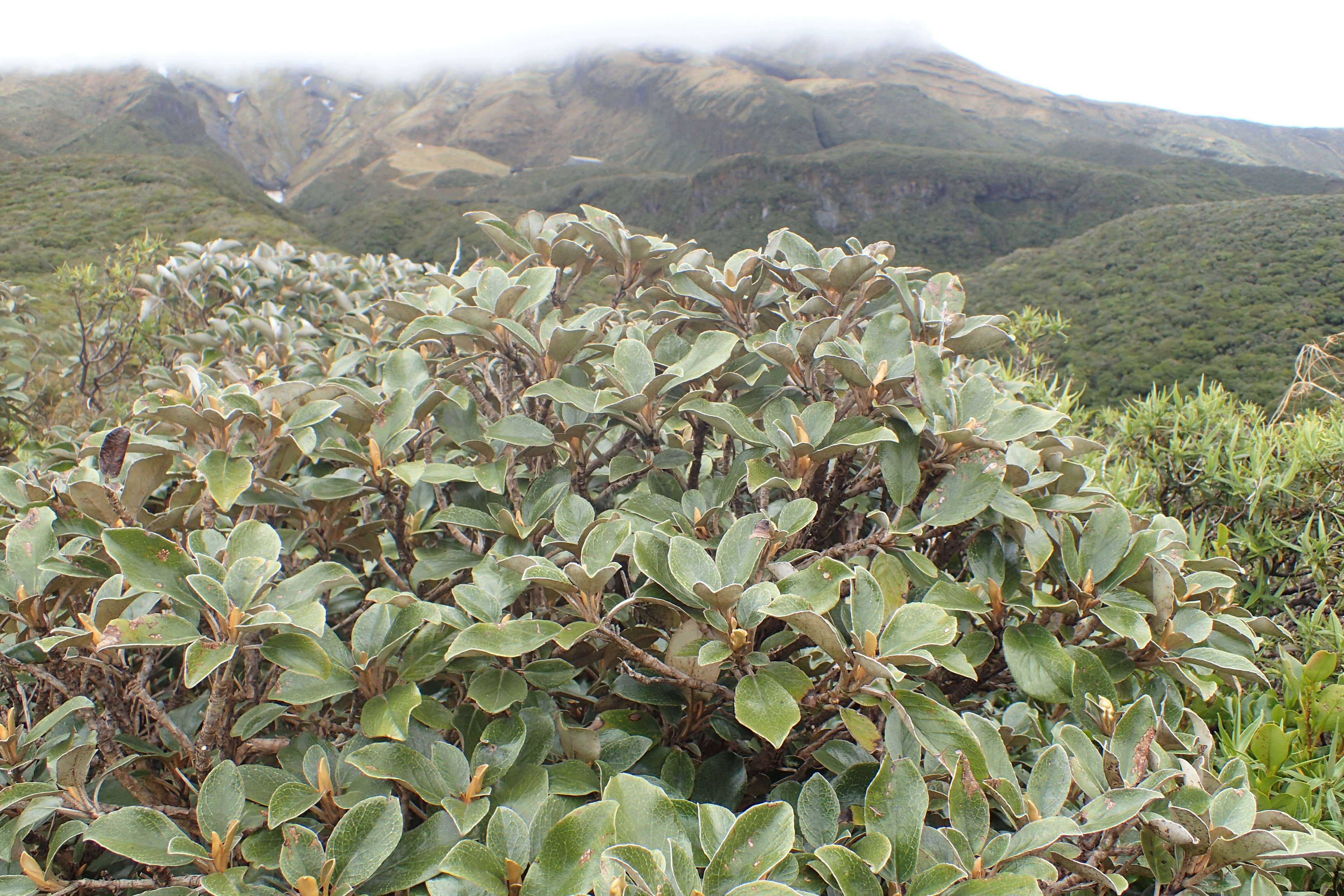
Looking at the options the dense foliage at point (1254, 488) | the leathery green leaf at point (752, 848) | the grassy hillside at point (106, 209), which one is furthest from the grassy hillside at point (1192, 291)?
the grassy hillside at point (106, 209)

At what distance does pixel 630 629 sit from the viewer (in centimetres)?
105

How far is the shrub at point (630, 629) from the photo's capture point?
32.0 inches

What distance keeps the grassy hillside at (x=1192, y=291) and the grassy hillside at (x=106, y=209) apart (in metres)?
28.8

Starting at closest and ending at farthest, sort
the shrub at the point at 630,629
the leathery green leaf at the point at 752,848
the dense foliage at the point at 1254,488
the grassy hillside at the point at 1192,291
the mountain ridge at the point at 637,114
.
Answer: the leathery green leaf at the point at 752,848
the shrub at the point at 630,629
the dense foliage at the point at 1254,488
the grassy hillside at the point at 1192,291
the mountain ridge at the point at 637,114

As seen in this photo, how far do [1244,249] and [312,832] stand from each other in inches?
1685

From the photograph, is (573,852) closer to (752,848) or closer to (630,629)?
→ (752,848)

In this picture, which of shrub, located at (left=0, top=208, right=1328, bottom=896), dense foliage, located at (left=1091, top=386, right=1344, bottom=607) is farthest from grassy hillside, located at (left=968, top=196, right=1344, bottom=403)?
shrub, located at (left=0, top=208, right=1328, bottom=896)

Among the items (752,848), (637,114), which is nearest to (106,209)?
(752,848)

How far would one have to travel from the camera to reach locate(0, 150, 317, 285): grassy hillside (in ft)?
59.9

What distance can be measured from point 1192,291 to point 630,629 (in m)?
39.2

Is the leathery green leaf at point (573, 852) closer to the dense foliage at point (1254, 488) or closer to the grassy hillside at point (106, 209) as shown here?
the dense foliage at point (1254, 488)

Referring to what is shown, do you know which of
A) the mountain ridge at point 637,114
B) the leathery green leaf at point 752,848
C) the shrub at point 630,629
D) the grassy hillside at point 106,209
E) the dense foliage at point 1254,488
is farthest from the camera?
the mountain ridge at point 637,114

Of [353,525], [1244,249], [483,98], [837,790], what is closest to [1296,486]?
[837,790]

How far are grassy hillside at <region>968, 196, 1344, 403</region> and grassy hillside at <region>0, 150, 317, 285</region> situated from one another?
28.8m
